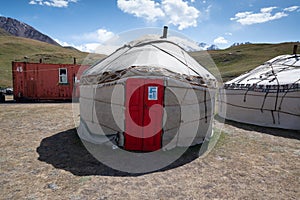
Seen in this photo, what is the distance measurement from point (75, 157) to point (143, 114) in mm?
1392

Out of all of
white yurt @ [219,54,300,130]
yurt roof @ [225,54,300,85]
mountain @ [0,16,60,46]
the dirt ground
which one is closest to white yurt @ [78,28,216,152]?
the dirt ground

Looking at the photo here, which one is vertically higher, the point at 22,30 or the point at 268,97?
the point at 22,30

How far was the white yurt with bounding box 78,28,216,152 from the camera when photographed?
3.87 m

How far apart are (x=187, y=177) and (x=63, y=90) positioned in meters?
10.7

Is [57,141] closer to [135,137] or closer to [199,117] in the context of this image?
[135,137]

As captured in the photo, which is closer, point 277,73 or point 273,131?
point 273,131

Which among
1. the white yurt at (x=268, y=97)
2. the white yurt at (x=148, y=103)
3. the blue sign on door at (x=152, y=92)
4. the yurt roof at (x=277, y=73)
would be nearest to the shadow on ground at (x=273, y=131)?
the white yurt at (x=268, y=97)

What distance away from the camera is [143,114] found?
391 cm

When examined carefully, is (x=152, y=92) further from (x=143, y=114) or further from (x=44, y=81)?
(x=44, y=81)

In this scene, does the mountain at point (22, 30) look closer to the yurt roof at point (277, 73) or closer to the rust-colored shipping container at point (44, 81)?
the rust-colored shipping container at point (44, 81)

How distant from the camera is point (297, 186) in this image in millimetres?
2801

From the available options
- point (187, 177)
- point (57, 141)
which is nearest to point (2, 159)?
point (57, 141)

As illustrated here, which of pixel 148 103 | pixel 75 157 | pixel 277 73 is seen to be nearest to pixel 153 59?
pixel 148 103

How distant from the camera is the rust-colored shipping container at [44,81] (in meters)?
11.2
